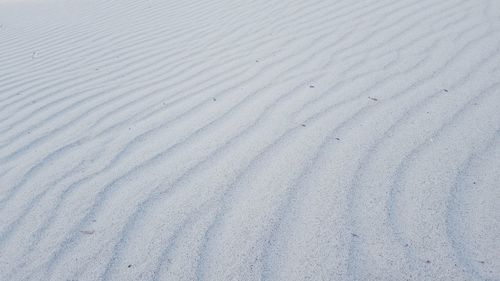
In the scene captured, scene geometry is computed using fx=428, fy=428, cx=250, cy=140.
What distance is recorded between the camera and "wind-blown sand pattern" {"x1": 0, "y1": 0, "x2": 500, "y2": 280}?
1618mm

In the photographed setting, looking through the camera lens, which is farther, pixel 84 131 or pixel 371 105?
pixel 84 131

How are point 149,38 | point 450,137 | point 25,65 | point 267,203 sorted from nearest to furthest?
point 267,203, point 450,137, point 25,65, point 149,38

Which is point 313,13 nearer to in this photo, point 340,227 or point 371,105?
point 371,105

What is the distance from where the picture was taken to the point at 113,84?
3.51 meters

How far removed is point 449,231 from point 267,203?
28.5 inches

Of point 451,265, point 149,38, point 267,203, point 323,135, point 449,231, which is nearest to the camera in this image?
point 451,265

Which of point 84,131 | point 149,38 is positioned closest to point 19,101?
point 84,131

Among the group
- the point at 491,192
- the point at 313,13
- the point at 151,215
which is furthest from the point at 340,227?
the point at 313,13

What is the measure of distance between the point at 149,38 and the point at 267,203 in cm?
337

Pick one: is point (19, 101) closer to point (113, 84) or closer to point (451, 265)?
point (113, 84)

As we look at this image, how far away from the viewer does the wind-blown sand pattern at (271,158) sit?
162 centimetres

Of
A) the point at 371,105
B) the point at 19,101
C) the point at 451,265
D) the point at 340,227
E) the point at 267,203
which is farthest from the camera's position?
the point at 19,101

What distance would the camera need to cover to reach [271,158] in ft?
7.10

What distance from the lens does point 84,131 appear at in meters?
2.74
